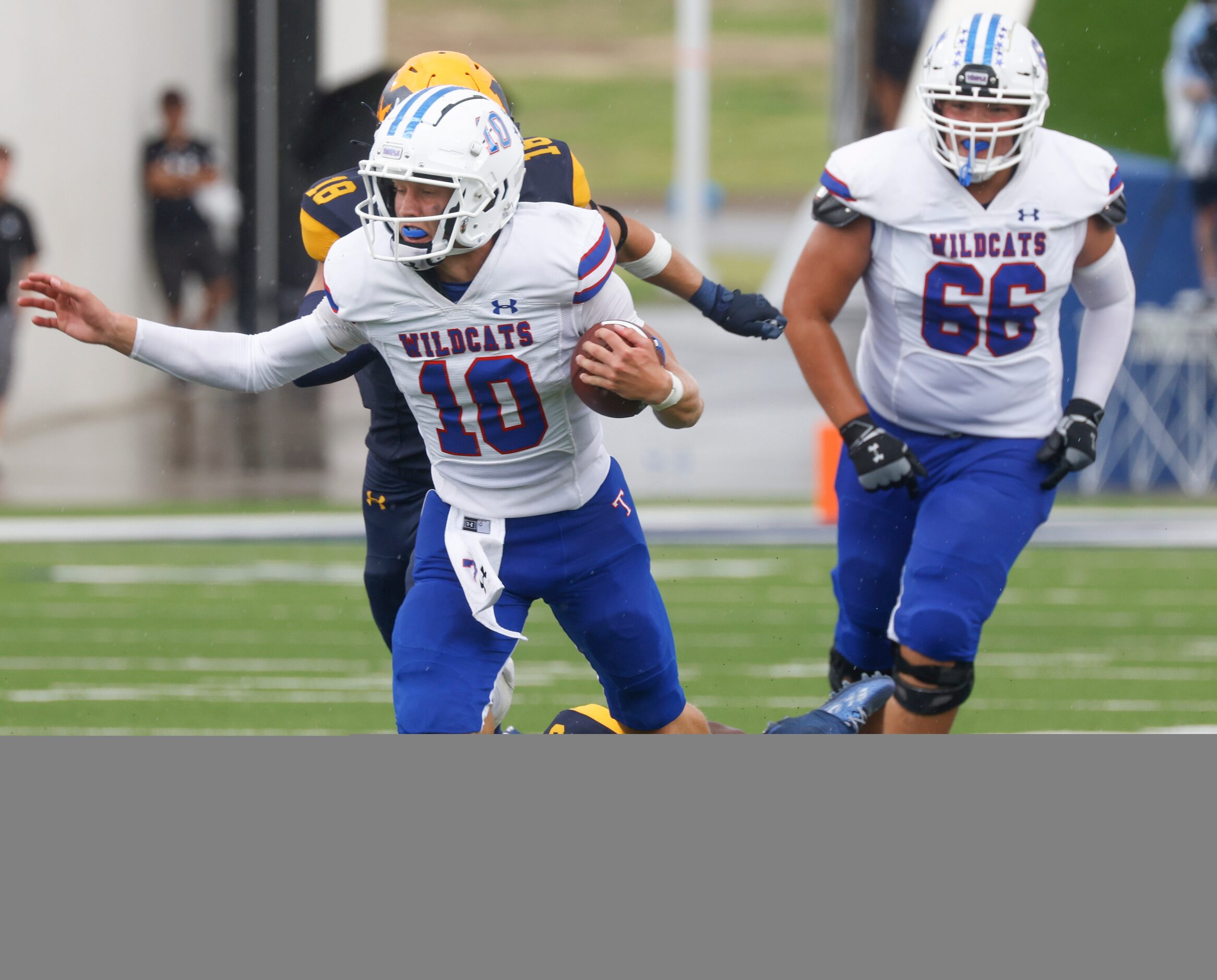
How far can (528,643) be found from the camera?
5.64 m

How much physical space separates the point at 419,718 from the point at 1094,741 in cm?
115

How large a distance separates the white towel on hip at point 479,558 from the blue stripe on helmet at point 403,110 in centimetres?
72

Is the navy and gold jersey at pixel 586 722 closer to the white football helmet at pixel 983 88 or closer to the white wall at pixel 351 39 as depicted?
the white football helmet at pixel 983 88

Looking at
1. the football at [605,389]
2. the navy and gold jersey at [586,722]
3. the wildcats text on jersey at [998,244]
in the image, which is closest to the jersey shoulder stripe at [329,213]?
the football at [605,389]

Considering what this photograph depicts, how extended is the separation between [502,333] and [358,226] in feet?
1.76

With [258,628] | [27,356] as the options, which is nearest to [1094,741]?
[258,628]

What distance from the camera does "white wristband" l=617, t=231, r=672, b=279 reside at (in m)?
3.49

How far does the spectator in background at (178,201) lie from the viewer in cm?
902

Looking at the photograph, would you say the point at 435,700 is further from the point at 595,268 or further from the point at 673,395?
the point at 595,268

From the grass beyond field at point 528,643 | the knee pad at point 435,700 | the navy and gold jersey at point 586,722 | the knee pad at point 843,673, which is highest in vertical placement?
Result: the knee pad at point 435,700

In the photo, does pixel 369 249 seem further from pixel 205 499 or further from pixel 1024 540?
pixel 205 499

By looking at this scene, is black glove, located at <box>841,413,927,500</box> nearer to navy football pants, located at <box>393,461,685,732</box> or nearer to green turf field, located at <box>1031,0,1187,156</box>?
navy football pants, located at <box>393,461,685,732</box>

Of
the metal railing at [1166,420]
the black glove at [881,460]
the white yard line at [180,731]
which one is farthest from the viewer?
the metal railing at [1166,420]

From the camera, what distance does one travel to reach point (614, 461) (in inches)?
133
